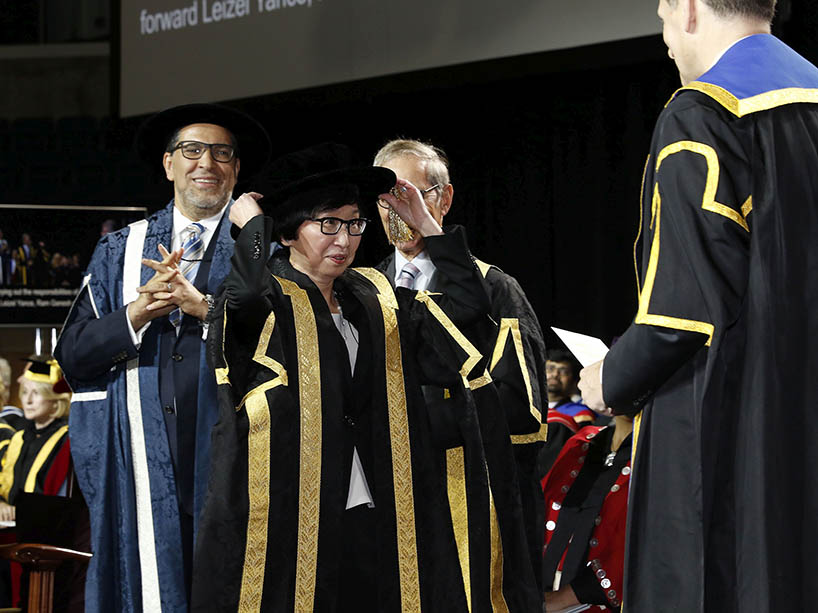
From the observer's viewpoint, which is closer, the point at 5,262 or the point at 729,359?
the point at 729,359

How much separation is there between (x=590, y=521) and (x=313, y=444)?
93 centimetres

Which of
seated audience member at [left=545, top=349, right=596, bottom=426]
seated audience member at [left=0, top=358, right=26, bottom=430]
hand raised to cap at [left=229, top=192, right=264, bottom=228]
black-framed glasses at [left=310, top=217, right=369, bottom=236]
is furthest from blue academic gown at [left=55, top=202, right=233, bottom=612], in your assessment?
seated audience member at [left=545, top=349, right=596, bottom=426]

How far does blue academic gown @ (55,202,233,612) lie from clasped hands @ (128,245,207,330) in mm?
86

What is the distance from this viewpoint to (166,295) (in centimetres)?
286

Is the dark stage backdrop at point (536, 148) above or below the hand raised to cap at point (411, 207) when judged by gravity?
above

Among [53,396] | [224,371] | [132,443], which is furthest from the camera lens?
[53,396]

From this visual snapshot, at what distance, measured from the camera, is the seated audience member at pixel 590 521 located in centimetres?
304

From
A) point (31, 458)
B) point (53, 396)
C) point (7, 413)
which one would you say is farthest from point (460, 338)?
point (7, 413)

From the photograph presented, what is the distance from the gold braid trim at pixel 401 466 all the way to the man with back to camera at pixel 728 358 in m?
0.78

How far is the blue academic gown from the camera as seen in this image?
2912 mm

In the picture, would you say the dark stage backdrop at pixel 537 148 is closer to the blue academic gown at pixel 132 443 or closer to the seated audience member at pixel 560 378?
the seated audience member at pixel 560 378

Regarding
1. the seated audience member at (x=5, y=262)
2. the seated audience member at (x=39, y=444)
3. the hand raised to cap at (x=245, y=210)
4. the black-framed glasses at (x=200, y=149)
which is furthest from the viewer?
the seated audience member at (x=5, y=262)

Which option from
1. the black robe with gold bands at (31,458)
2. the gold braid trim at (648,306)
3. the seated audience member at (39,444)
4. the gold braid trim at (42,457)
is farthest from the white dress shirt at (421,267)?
the gold braid trim at (42,457)

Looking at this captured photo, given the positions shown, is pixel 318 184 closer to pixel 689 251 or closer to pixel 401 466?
pixel 401 466
